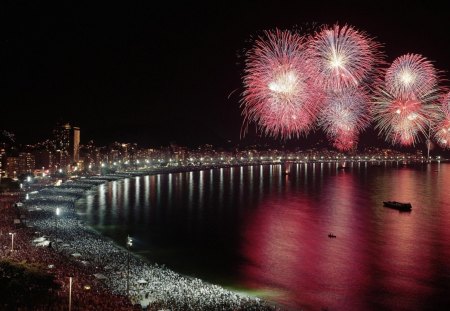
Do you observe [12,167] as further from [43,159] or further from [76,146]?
[76,146]

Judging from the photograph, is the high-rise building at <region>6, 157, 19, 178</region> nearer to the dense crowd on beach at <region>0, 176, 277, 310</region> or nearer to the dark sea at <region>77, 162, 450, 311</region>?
the dark sea at <region>77, 162, 450, 311</region>

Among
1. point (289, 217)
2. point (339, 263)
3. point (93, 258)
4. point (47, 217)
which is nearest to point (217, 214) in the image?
point (289, 217)

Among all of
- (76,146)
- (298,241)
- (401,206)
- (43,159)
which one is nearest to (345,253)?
(298,241)

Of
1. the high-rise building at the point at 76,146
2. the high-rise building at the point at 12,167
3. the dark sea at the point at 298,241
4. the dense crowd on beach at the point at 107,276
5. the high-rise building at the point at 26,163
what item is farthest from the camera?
the high-rise building at the point at 76,146

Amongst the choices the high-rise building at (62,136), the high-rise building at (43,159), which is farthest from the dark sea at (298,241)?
the high-rise building at (62,136)

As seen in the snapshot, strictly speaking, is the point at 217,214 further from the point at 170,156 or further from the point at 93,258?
the point at 170,156

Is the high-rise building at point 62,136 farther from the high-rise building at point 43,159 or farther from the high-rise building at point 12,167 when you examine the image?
the high-rise building at point 12,167

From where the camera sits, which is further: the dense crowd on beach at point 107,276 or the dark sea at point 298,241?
the dark sea at point 298,241
